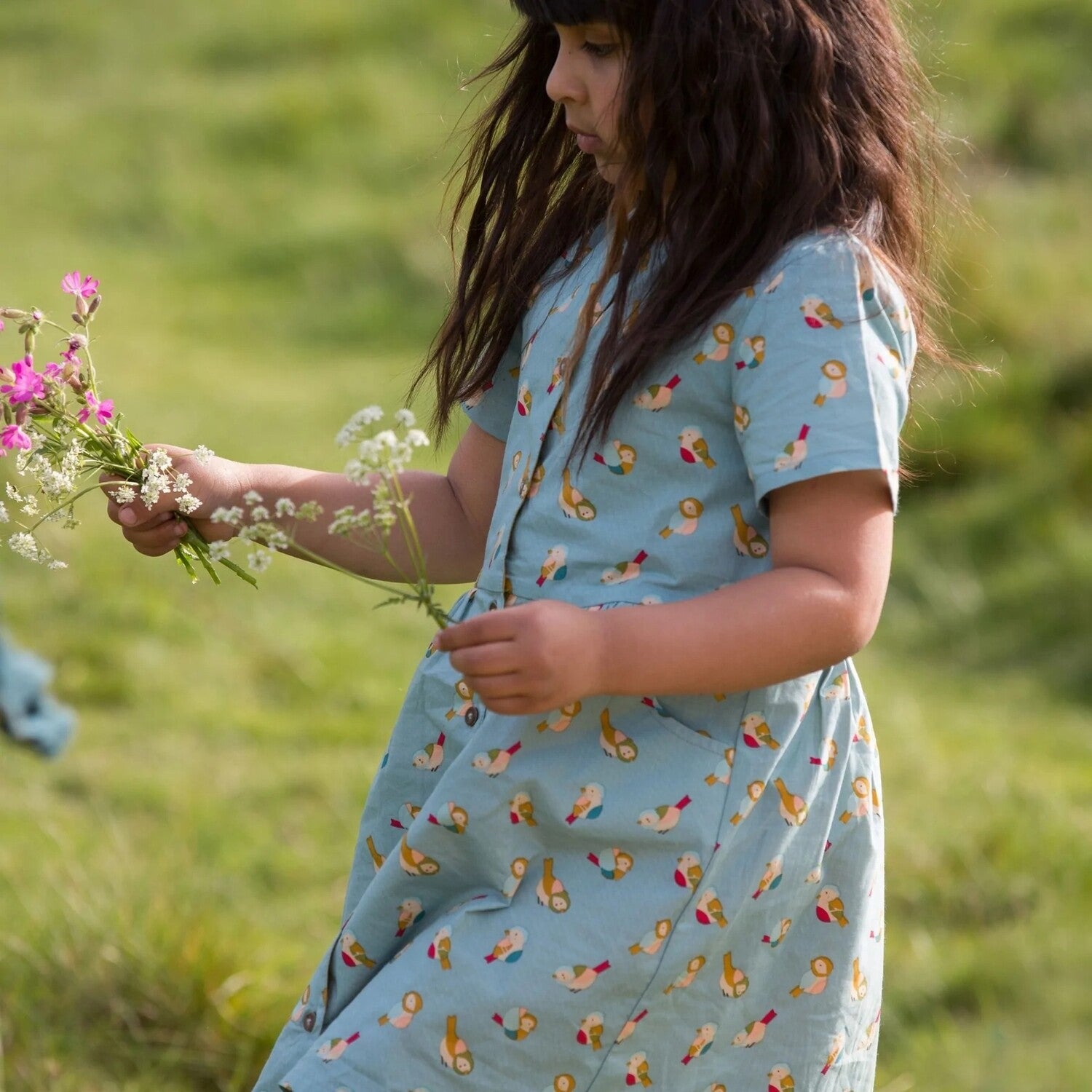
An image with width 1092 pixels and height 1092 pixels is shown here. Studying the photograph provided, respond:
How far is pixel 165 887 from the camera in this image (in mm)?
3133

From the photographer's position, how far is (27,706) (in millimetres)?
3516

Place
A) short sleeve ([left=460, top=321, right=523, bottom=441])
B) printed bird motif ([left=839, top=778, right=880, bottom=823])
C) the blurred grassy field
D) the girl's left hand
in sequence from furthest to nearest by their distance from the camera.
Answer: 1. the blurred grassy field
2. short sleeve ([left=460, top=321, right=523, bottom=441])
3. printed bird motif ([left=839, top=778, right=880, bottom=823])
4. the girl's left hand

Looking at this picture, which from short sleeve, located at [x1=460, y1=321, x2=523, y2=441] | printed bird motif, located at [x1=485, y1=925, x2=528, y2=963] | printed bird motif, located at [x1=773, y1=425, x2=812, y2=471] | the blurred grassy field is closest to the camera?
printed bird motif, located at [x1=773, y1=425, x2=812, y2=471]

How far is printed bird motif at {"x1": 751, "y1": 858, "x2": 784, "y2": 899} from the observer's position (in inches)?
66.0

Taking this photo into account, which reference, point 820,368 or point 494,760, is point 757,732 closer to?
point 494,760

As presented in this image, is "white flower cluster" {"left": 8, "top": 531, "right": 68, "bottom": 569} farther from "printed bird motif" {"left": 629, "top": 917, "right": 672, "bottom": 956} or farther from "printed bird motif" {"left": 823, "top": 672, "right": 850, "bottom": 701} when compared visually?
"printed bird motif" {"left": 823, "top": 672, "right": 850, "bottom": 701}

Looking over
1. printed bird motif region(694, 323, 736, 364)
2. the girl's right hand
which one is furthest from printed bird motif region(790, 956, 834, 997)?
the girl's right hand

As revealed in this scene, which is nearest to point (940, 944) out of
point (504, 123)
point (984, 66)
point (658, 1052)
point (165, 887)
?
point (165, 887)

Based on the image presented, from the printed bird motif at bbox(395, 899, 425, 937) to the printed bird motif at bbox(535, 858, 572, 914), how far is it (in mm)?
162

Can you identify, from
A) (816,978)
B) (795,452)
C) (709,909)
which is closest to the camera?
(795,452)

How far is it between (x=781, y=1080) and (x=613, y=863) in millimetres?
335

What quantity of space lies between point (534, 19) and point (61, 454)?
67 centimetres

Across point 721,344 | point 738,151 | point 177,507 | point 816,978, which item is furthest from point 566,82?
point 816,978

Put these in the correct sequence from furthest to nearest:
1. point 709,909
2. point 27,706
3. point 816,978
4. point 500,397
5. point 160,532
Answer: point 27,706
point 500,397
point 160,532
point 816,978
point 709,909
